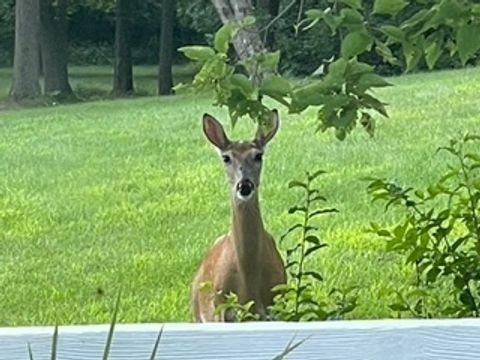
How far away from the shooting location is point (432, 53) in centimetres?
326

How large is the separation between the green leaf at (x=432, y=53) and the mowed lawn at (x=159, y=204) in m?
0.57

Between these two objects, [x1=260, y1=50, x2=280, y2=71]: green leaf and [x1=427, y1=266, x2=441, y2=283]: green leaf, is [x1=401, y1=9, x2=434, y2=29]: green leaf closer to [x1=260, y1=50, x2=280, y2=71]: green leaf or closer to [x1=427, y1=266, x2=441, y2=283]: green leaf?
[x1=260, y1=50, x2=280, y2=71]: green leaf

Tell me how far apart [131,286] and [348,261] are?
3.92ft

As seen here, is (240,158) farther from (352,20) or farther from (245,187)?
(352,20)

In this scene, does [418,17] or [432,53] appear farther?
[432,53]

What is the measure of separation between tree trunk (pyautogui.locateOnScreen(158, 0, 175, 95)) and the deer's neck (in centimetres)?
2928

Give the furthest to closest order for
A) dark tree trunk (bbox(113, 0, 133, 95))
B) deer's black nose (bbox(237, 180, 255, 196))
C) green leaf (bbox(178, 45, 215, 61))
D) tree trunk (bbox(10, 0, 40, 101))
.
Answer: dark tree trunk (bbox(113, 0, 133, 95)) < tree trunk (bbox(10, 0, 40, 101)) < deer's black nose (bbox(237, 180, 255, 196)) < green leaf (bbox(178, 45, 215, 61))

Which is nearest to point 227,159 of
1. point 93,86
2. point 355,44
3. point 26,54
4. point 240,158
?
point 240,158

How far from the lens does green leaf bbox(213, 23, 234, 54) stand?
3004mm

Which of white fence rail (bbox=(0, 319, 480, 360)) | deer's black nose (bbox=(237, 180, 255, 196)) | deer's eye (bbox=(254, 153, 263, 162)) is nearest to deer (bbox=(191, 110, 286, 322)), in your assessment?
deer's black nose (bbox=(237, 180, 255, 196))

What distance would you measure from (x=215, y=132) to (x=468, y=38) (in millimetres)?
3189

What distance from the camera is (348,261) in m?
7.11

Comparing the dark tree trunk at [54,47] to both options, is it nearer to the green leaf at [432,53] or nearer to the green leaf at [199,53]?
the green leaf at [432,53]

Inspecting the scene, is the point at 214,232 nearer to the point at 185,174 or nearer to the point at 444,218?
the point at 185,174
